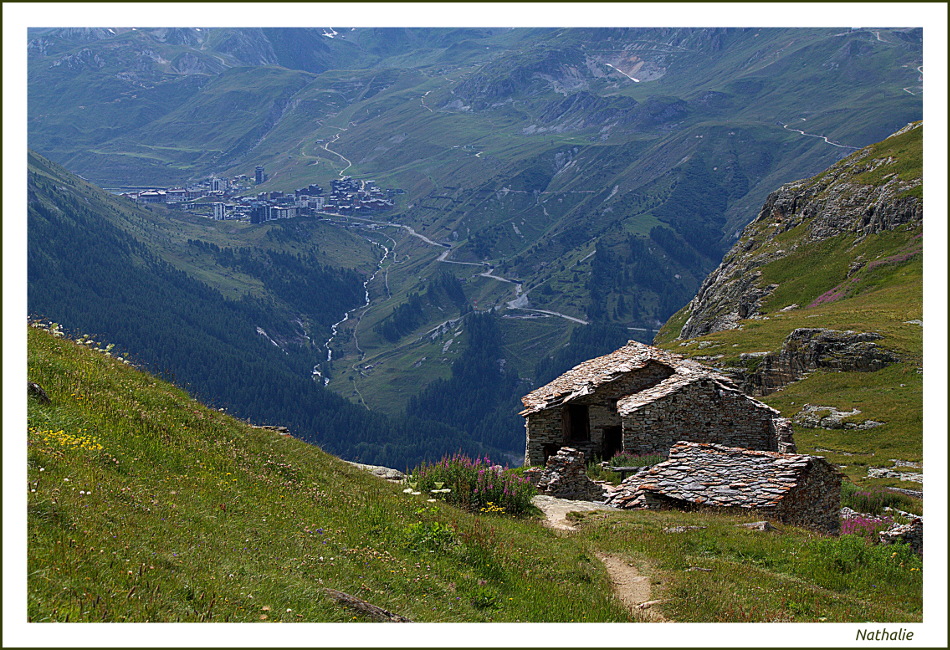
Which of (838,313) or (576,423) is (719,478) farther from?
(838,313)

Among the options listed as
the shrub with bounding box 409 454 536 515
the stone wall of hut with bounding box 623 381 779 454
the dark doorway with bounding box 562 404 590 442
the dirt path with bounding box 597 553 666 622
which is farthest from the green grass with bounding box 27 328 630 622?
the dark doorway with bounding box 562 404 590 442

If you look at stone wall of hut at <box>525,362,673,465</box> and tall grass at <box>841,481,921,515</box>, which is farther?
stone wall of hut at <box>525,362,673,465</box>

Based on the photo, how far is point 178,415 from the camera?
18.6 meters

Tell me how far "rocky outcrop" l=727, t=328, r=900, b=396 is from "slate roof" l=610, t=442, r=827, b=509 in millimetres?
42232

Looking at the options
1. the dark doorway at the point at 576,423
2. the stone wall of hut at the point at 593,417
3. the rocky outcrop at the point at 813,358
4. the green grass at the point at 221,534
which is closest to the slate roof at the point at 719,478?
the stone wall of hut at the point at 593,417

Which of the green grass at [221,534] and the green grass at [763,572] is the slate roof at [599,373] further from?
the green grass at [221,534]

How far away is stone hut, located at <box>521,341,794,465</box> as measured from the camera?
117ft

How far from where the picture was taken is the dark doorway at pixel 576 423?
129 ft

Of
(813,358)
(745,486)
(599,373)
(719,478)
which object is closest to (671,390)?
(599,373)

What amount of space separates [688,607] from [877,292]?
307ft

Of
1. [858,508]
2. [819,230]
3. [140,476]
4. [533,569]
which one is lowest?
[858,508]

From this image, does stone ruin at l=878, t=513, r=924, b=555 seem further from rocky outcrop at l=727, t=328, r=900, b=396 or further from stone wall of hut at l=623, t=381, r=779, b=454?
rocky outcrop at l=727, t=328, r=900, b=396

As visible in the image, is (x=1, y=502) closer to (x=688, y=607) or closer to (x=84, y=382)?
(x=84, y=382)

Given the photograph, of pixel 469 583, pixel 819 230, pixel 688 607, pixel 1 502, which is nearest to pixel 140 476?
pixel 1 502
